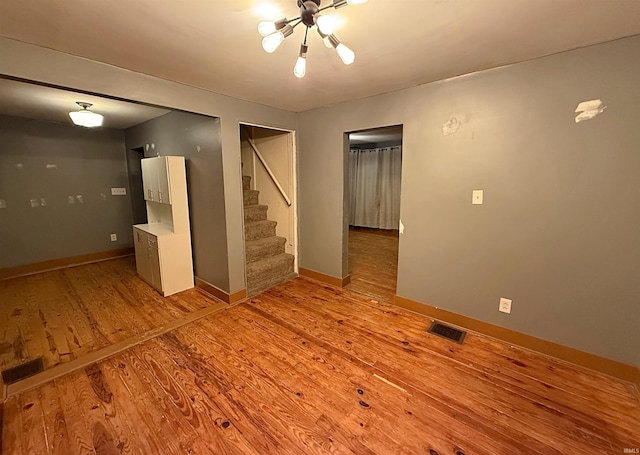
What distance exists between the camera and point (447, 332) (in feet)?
7.98

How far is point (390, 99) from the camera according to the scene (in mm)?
2674

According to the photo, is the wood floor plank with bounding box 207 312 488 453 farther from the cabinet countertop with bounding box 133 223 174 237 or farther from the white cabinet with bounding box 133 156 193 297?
the cabinet countertop with bounding box 133 223 174 237

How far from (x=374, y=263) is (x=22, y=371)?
4.00m

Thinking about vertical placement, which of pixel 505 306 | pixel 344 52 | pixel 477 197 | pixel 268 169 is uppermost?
pixel 344 52

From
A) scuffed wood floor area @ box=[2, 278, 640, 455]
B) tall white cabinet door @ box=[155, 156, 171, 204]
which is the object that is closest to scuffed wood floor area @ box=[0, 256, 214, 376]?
scuffed wood floor area @ box=[2, 278, 640, 455]

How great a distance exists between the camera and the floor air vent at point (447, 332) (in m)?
2.34

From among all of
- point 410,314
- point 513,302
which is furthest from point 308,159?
point 513,302

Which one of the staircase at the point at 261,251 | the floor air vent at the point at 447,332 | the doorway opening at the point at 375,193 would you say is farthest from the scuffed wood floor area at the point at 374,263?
the staircase at the point at 261,251

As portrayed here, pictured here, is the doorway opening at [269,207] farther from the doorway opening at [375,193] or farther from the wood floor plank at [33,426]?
the wood floor plank at [33,426]

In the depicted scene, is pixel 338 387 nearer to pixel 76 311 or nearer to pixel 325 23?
pixel 325 23

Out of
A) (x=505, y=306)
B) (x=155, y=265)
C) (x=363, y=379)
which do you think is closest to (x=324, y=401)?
(x=363, y=379)

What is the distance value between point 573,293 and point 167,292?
402 centimetres

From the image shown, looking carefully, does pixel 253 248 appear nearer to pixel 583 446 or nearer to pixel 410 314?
pixel 410 314

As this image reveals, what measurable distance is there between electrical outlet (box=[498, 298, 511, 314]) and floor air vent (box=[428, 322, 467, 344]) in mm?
395
